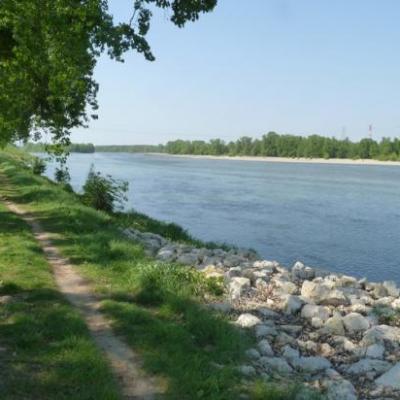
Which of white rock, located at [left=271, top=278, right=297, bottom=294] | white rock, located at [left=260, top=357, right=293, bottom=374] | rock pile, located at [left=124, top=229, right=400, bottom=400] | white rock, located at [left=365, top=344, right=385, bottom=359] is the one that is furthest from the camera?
white rock, located at [left=271, top=278, right=297, bottom=294]

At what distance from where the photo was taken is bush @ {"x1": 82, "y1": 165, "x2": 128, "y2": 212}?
20531mm

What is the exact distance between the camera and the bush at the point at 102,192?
20.5 m

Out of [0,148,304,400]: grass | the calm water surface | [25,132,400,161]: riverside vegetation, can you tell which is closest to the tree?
[0,148,304,400]: grass

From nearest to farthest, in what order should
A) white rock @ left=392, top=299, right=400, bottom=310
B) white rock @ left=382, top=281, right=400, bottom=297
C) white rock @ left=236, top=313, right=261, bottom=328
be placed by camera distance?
white rock @ left=236, top=313, right=261, bottom=328 → white rock @ left=392, top=299, right=400, bottom=310 → white rock @ left=382, top=281, right=400, bottom=297

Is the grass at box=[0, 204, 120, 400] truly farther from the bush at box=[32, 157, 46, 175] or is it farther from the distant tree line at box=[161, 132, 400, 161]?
the distant tree line at box=[161, 132, 400, 161]

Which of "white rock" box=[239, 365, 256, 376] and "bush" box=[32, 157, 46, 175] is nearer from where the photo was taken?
"white rock" box=[239, 365, 256, 376]

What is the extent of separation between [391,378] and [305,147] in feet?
440

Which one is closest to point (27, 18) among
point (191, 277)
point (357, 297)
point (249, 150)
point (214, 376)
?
point (191, 277)

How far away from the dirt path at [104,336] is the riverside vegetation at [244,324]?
0.48 ft

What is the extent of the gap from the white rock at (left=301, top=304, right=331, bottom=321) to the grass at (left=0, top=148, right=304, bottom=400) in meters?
1.46

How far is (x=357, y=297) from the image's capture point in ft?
31.6

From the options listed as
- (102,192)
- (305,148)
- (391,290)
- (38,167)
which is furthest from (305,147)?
(391,290)

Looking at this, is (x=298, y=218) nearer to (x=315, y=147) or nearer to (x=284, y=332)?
(x=284, y=332)

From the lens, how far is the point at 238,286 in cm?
895
